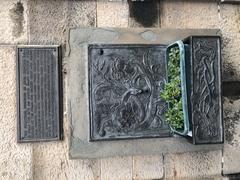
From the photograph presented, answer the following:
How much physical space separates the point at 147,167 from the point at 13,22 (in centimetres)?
215

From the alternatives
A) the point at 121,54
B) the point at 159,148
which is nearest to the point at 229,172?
the point at 159,148

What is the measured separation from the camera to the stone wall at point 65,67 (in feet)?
13.4

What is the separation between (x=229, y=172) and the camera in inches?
179

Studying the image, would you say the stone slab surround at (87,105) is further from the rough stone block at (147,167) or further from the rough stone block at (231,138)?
the rough stone block at (231,138)

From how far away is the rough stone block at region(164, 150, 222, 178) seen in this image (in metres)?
4.40

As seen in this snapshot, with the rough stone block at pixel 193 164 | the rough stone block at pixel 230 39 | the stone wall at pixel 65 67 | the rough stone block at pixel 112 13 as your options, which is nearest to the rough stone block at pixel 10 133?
the stone wall at pixel 65 67

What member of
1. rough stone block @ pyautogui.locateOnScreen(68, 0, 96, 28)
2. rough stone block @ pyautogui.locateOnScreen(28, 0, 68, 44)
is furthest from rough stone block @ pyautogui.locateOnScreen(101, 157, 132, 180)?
rough stone block @ pyautogui.locateOnScreen(68, 0, 96, 28)

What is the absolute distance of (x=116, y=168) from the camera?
4.28m

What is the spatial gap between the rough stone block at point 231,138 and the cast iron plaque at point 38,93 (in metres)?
1.94

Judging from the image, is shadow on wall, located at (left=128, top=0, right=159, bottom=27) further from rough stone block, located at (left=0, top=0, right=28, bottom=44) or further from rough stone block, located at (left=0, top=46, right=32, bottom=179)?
rough stone block, located at (left=0, top=46, right=32, bottom=179)

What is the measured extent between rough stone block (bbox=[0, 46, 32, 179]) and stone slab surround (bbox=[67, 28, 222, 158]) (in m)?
0.51

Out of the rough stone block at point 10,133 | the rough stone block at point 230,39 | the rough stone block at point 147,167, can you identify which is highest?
the rough stone block at point 230,39

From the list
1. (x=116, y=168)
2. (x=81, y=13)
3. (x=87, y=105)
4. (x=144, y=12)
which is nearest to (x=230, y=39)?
(x=144, y=12)

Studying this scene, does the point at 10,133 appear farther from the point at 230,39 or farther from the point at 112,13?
the point at 230,39
